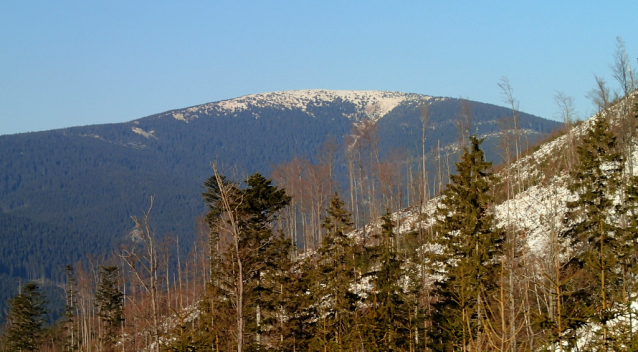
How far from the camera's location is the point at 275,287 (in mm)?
29984

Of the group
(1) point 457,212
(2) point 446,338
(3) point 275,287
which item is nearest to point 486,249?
(1) point 457,212

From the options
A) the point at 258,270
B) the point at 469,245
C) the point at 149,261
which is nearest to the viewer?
the point at 149,261

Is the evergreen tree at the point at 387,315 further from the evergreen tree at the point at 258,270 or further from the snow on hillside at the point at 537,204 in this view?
the snow on hillside at the point at 537,204

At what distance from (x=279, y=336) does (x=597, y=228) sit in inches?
629

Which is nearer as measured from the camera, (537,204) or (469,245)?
(469,245)

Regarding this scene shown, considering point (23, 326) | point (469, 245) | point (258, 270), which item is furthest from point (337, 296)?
Result: point (23, 326)

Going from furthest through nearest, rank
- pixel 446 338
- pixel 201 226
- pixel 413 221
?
pixel 201 226
pixel 413 221
pixel 446 338

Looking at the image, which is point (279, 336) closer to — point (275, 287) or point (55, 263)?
point (275, 287)

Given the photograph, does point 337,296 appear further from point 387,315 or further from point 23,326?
point 23,326

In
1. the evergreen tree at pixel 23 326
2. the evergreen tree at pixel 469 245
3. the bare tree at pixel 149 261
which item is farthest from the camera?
the evergreen tree at pixel 23 326

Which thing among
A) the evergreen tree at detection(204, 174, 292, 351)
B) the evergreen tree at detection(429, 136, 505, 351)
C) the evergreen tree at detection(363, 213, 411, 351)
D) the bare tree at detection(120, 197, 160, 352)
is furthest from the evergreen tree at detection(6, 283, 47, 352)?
the evergreen tree at detection(429, 136, 505, 351)

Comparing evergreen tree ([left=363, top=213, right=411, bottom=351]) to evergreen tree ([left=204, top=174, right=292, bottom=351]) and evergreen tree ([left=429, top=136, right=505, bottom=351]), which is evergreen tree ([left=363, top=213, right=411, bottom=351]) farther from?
evergreen tree ([left=204, top=174, right=292, bottom=351])

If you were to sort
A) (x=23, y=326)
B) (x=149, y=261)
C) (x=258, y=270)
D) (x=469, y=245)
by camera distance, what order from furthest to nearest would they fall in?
(x=23, y=326) < (x=258, y=270) < (x=469, y=245) < (x=149, y=261)

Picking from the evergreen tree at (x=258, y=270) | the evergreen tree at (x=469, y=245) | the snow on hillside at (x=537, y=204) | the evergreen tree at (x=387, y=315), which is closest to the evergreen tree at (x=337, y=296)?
the evergreen tree at (x=387, y=315)
